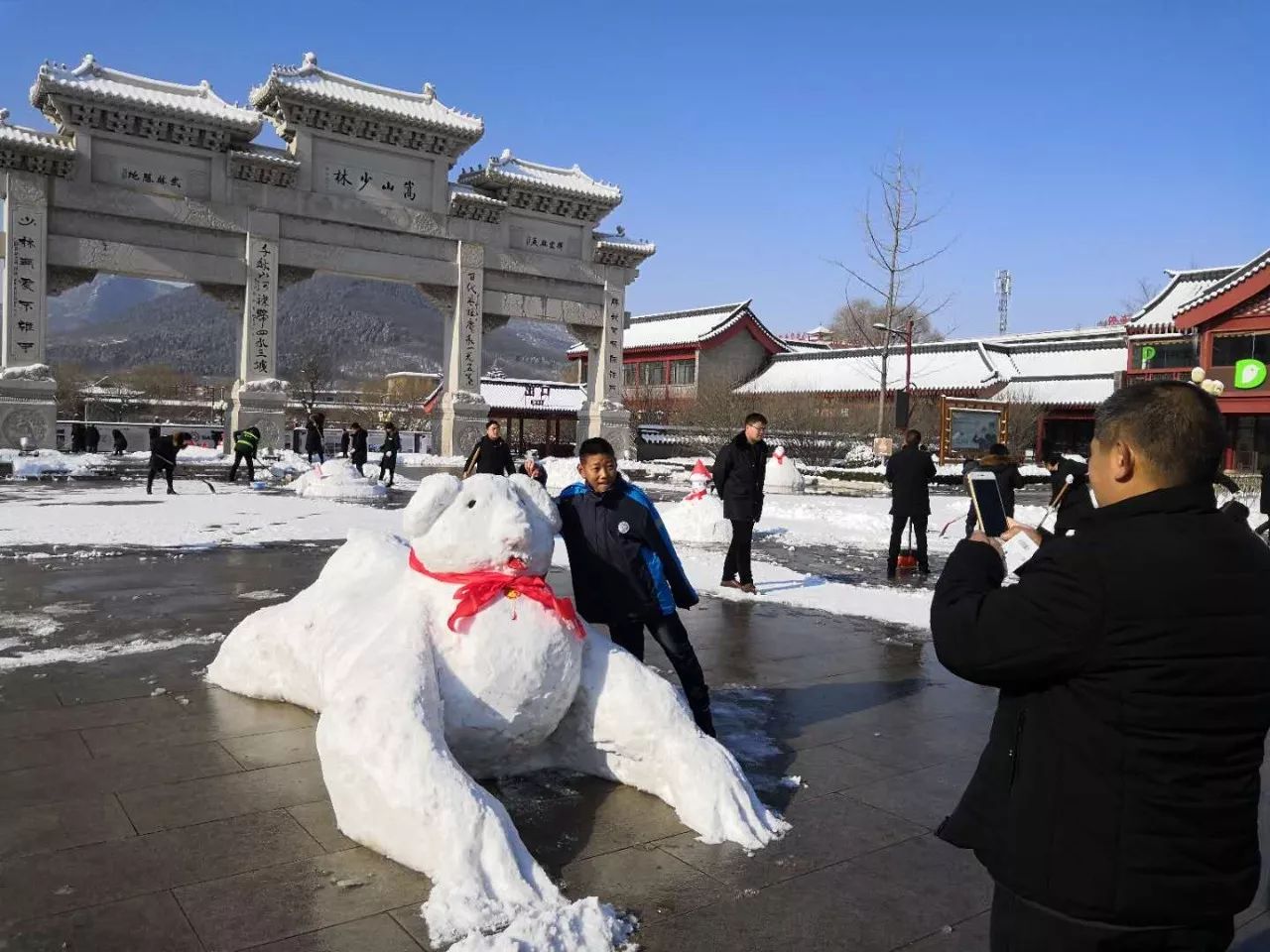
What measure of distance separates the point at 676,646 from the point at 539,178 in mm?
31712

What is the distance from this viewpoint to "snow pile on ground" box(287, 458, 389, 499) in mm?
18344

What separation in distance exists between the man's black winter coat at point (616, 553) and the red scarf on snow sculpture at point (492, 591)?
0.64 metres

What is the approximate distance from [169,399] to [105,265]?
39.3m

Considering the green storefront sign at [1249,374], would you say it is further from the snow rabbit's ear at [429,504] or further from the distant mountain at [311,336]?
the distant mountain at [311,336]

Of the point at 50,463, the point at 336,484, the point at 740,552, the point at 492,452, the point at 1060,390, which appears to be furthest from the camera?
the point at 1060,390

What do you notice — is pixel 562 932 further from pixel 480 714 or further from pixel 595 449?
pixel 595 449

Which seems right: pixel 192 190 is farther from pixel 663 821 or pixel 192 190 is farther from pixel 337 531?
pixel 663 821

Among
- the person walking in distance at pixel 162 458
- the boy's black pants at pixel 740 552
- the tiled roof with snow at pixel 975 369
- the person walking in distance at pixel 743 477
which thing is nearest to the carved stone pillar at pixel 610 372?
the tiled roof with snow at pixel 975 369

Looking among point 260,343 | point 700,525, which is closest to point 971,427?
point 700,525

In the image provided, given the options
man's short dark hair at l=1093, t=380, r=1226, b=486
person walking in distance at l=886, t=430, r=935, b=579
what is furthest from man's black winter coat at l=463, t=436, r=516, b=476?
man's short dark hair at l=1093, t=380, r=1226, b=486

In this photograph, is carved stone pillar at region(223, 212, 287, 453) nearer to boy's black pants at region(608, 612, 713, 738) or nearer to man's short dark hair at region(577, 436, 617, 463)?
man's short dark hair at region(577, 436, 617, 463)

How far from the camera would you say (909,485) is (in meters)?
9.95

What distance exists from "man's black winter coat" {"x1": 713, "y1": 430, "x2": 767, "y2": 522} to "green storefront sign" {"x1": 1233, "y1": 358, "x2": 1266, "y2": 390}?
27.3 metres

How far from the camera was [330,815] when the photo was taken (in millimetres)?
3621
